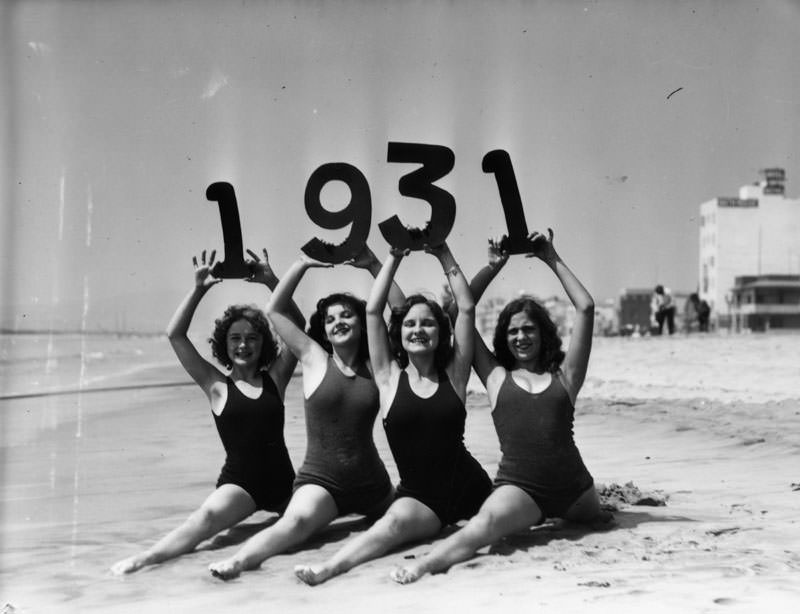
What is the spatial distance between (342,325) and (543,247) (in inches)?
37.3

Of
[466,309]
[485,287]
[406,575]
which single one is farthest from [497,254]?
[406,575]

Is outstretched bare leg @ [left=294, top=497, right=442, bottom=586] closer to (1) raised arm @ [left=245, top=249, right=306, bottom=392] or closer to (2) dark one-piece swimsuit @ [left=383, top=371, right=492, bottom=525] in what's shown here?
(2) dark one-piece swimsuit @ [left=383, top=371, right=492, bottom=525]

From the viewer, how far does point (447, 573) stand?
12.2ft

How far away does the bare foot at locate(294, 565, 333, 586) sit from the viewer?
364cm

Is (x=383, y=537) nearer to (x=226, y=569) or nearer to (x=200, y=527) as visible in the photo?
(x=226, y=569)

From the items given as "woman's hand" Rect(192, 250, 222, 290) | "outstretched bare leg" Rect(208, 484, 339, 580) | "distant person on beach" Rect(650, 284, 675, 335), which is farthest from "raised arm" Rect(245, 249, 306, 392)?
"distant person on beach" Rect(650, 284, 675, 335)

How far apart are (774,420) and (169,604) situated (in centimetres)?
569

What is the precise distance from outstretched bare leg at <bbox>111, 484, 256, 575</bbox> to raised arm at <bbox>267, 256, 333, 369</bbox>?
649 millimetres

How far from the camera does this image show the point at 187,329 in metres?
4.47

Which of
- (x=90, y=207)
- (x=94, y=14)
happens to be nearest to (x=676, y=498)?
(x=90, y=207)

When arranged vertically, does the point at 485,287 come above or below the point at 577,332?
above

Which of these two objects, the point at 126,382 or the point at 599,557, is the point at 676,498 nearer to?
the point at 599,557

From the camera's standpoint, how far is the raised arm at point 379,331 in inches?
161

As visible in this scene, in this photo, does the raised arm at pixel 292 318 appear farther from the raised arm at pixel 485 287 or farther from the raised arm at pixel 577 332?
the raised arm at pixel 577 332
